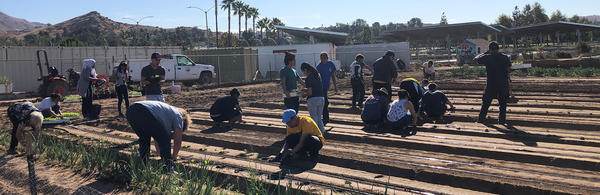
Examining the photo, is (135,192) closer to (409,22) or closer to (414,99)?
(414,99)

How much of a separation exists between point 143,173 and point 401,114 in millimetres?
4756

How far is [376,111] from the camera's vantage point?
921cm

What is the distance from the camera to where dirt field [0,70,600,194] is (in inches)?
225

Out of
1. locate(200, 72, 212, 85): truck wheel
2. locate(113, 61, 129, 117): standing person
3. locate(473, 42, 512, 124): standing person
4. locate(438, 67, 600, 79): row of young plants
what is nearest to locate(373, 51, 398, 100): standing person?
locate(473, 42, 512, 124): standing person

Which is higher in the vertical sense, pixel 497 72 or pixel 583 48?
pixel 583 48

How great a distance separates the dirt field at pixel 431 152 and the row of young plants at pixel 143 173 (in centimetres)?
24

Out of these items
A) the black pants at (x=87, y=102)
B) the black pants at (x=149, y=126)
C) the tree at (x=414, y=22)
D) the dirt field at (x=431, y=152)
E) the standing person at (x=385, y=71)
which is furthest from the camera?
the tree at (x=414, y=22)

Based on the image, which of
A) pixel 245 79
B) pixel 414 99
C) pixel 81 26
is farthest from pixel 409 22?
pixel 414 99

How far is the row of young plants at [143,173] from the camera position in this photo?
542cm

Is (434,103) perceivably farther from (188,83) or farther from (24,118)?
(188,83)

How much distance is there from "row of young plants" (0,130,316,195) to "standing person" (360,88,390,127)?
345cm

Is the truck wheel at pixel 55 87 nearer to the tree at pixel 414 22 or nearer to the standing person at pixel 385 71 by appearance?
the standing person at pixel 385 71

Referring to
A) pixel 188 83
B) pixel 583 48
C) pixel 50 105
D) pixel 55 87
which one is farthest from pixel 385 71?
pixel 583 48

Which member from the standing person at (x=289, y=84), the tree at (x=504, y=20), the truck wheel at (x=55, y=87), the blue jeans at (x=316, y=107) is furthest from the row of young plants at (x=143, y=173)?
the tree at (x=504, y=20)
